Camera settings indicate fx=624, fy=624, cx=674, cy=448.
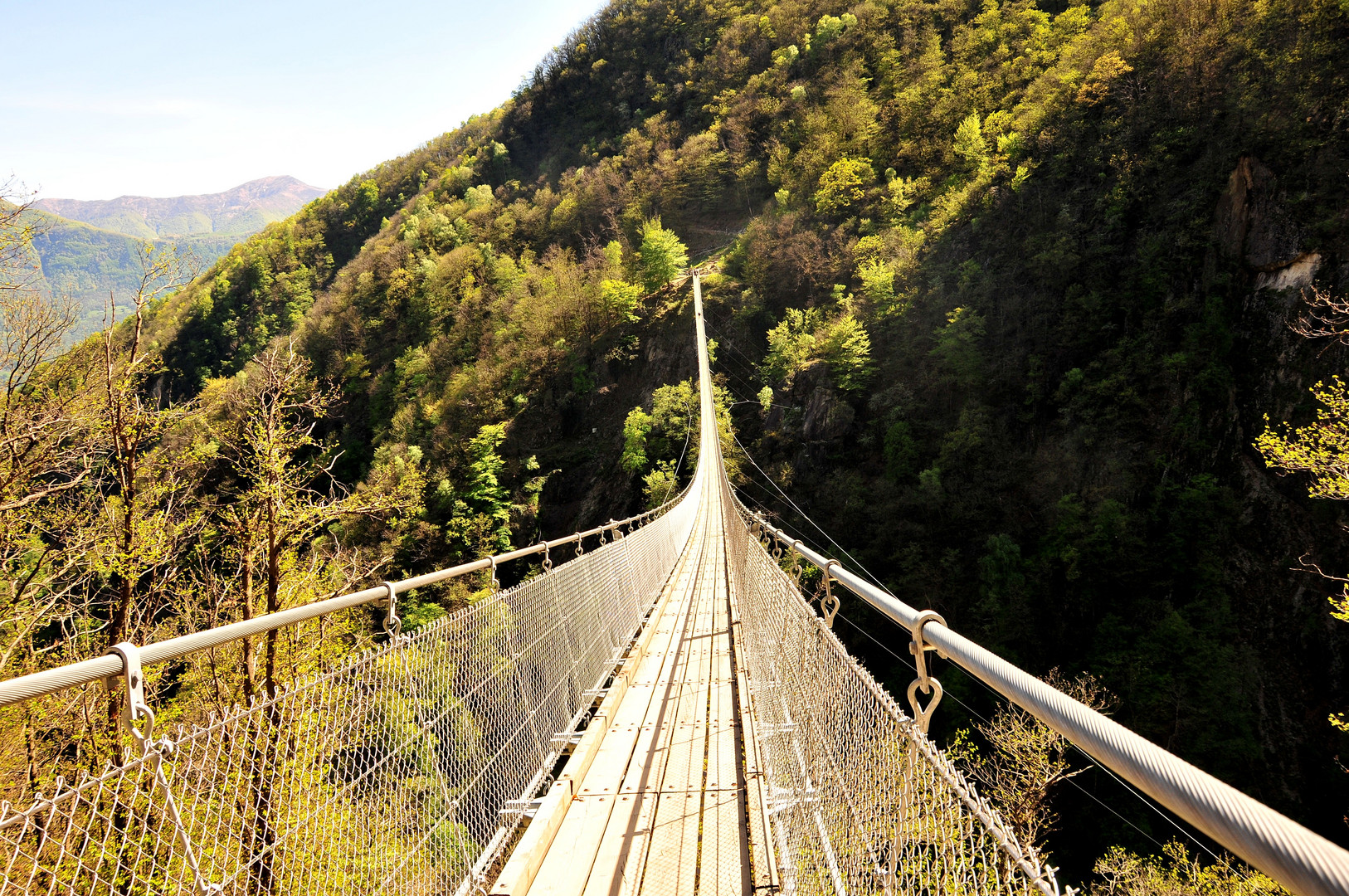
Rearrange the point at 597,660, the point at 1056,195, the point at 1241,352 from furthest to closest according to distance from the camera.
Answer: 1. the point at 1056,195
2. the point at 1241,352
3. the point at 597,660

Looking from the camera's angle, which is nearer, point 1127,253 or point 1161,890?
point 1161,890

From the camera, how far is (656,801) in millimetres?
2967

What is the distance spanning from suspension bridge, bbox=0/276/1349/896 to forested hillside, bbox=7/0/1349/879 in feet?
15.7

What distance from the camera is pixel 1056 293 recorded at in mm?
22938

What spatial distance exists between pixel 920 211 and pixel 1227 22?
11842 mm

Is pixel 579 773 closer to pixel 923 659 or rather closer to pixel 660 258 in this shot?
pixel 923 659

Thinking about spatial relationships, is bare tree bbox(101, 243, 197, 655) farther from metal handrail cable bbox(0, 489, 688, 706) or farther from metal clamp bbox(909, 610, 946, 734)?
metal clamp bbox(909, 610, 946, 734)

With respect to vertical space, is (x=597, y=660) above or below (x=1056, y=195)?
below

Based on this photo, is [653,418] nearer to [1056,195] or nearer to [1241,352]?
[1056,195]

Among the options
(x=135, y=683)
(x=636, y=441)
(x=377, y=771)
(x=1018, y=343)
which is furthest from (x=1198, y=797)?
(x=636, y=441)

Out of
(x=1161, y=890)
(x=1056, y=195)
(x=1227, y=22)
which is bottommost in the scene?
(x=1161, y=890)

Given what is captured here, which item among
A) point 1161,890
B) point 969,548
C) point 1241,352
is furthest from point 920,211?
point 1161,890

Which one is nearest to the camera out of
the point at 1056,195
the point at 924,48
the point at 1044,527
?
the point at 1044,527

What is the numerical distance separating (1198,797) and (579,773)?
3062 mm
